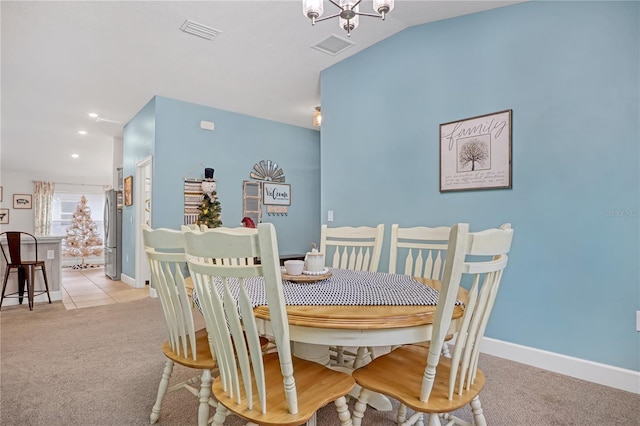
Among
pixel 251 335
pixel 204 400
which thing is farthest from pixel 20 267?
pixel 251 335

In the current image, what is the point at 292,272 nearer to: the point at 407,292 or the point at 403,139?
the point at 407,292

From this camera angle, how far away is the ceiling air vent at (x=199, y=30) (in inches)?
112

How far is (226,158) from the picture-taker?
202 inches

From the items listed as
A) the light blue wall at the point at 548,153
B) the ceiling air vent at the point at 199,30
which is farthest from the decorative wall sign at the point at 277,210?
the ceiling air vent at the point at 199,30

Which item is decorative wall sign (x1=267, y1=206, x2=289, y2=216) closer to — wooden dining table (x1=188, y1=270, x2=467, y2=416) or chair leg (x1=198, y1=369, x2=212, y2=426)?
chair leg (x1=198, y1=369, x2=212, y2=426)

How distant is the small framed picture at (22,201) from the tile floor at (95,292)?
150 inches

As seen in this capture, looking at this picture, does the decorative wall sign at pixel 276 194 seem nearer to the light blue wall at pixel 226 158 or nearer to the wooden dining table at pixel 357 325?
the light blue wall at pixel 226 158

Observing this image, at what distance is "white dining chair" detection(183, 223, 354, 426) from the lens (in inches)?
36.2

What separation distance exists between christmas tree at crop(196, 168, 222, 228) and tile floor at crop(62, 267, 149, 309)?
1326mm

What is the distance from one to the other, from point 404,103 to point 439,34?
0.60m

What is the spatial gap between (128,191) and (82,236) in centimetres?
460

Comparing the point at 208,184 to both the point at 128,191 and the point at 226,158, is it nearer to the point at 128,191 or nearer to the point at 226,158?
the point at 226,158

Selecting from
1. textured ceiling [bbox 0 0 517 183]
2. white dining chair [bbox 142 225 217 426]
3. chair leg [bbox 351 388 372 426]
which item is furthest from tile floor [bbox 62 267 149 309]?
chair leg [bbox 351 388 372 426]

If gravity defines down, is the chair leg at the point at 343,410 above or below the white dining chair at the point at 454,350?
→ below
